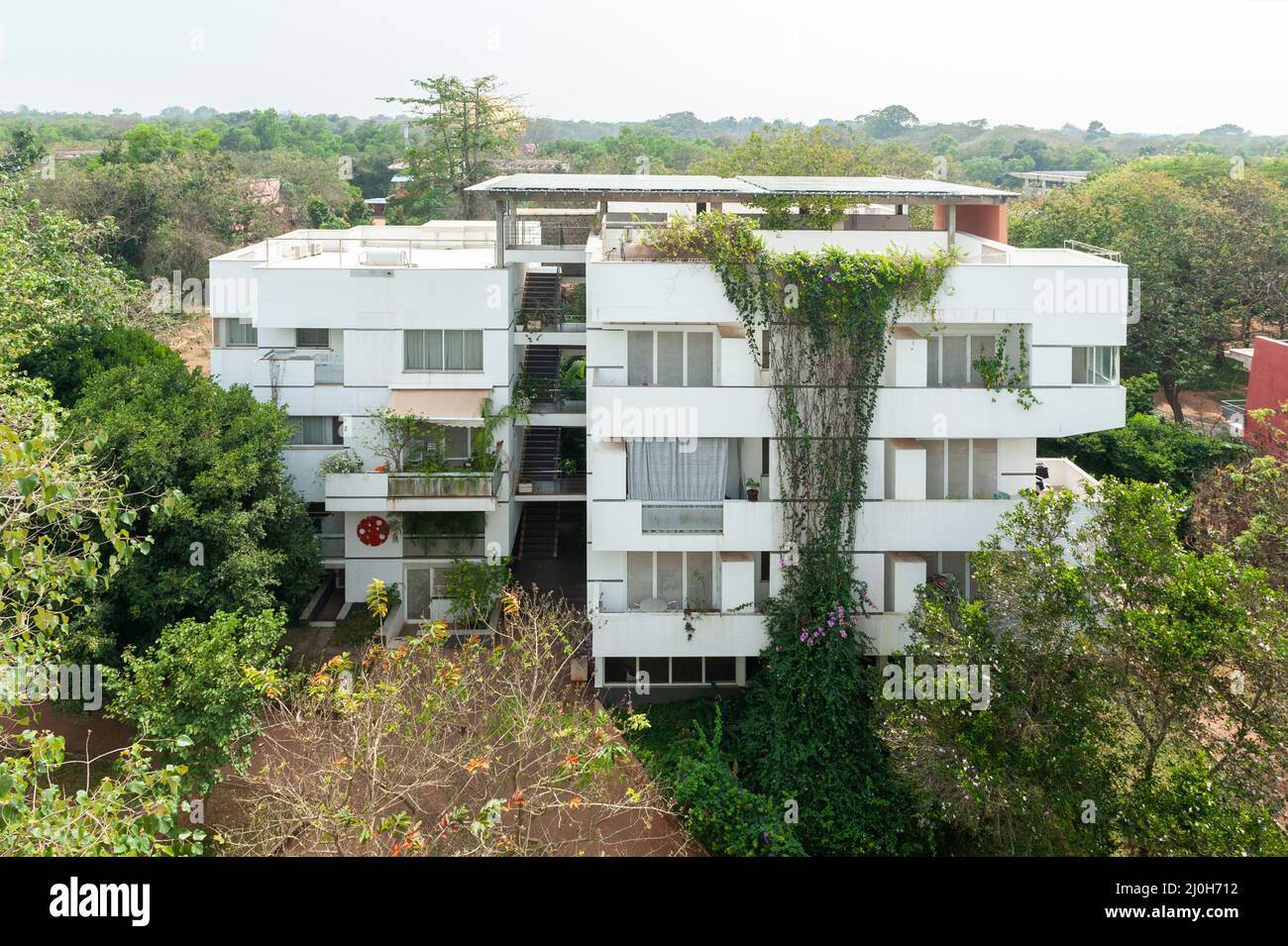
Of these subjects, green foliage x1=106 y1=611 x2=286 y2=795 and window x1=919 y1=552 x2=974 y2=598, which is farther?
window x1=919 y1=552 x2=974 y2=598

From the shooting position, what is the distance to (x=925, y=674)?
62.0 ft

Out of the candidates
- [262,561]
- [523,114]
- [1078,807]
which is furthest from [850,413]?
[523,114]

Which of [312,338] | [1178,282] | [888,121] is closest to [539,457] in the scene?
[312,338]

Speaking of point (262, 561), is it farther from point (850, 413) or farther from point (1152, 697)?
point (1152, 697)

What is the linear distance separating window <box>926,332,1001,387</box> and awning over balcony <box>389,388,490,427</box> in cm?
938

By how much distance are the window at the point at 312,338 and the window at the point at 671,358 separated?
8.34 m

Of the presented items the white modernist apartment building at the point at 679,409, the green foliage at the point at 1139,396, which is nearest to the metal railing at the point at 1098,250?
the white modernist apartment building at the point at 679,409

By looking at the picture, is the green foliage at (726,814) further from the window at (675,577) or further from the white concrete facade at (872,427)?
the window at (675,577)

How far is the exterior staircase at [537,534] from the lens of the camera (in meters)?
29.1

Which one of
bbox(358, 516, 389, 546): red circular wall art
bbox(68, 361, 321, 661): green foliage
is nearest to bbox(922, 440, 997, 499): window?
bbox(358, 516, 389, 546): red circular wall art

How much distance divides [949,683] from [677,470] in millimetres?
6823

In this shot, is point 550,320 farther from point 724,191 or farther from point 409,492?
point 724,191

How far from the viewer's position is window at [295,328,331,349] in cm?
2683

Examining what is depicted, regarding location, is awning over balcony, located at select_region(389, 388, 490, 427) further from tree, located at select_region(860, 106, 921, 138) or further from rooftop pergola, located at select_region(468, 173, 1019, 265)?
tree, located at select_region(860, 106, 921, 138)
